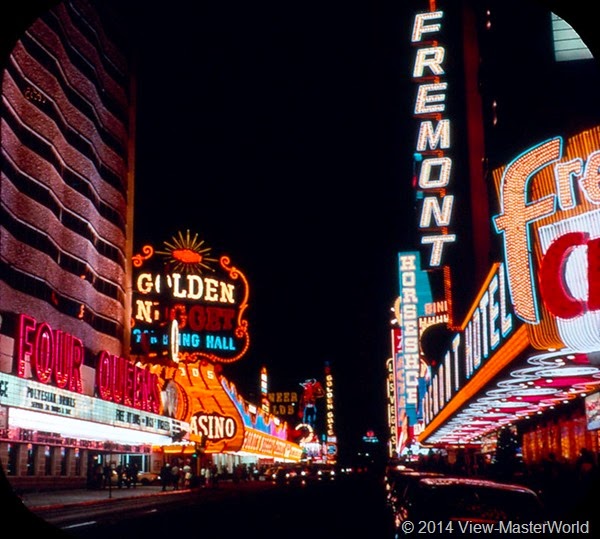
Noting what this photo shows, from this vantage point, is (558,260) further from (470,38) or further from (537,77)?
(470,38)

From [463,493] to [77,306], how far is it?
156 ft

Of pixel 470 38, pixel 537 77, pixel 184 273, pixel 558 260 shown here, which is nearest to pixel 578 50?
pixel 537 77

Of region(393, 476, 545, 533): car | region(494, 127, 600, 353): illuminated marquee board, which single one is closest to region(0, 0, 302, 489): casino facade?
region(494, 127, 600, 353): illuminated marquee board

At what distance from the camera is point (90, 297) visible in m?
57.0

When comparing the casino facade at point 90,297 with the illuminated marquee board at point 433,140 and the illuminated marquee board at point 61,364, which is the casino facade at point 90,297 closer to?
the illuminated marquee board at point 61,364

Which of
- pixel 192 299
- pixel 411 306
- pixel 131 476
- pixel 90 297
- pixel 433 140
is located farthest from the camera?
pixel 192 299

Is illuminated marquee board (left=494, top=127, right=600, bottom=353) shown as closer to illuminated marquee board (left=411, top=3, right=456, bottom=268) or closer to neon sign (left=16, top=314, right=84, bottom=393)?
illuminated marquee board (left=411, top=3, right=456, bottom=268)

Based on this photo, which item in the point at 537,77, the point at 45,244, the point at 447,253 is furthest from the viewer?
the point at 45,244

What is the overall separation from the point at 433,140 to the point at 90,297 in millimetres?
29771

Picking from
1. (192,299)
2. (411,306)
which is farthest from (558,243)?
(192,299)

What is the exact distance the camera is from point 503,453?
33.5 metres

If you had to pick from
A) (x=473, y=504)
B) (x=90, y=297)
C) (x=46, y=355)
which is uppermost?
(x=90, y=297)

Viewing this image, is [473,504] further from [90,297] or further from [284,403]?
[284,403]

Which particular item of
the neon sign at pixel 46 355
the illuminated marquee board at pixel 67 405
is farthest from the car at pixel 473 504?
the neon sign at pixel 46 355
